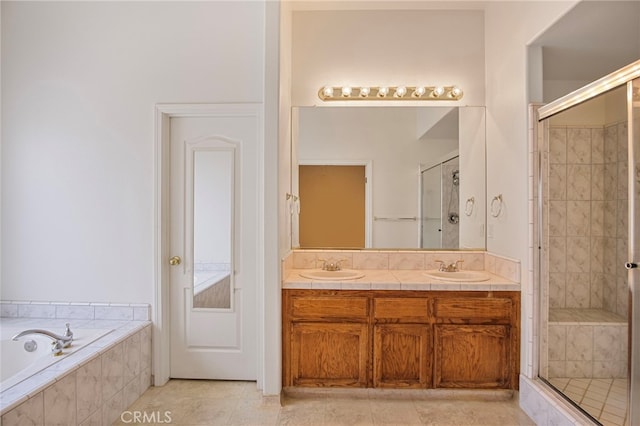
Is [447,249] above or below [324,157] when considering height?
below

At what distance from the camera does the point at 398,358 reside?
239 centimetres

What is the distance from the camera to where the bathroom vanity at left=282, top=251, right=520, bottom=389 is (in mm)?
2359

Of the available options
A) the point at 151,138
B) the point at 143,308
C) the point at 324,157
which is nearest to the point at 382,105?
the point at 324,157

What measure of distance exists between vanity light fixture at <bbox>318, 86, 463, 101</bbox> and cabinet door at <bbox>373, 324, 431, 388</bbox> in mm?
1776

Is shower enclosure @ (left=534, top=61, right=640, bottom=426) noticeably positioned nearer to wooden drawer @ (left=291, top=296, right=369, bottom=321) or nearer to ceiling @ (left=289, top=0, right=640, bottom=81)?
ceiling @ (left=289, top=0, right=640, bottom=81)

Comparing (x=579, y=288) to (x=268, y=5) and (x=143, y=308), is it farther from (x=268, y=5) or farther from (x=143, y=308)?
(x=143, y=308)

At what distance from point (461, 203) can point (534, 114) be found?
2.90 feet

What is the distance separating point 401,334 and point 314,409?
2.43 ft

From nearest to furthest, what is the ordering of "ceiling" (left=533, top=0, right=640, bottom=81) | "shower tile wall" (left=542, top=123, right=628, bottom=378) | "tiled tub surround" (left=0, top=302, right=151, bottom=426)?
"tiled tub surround" (left=0, top=302, right=151, bottom=426), "ceiling" (left=533, top=0, right=640, bottom=81), "shower tile wall" (left=542, top=123, right=628, bottom=378)

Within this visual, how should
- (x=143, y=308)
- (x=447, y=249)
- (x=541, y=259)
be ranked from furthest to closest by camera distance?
(x=447, y=249)
(x=143, y=308)
(x=541, y=259)

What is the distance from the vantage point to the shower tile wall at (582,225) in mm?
2473

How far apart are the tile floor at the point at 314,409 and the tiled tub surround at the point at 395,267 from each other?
29.7 inches

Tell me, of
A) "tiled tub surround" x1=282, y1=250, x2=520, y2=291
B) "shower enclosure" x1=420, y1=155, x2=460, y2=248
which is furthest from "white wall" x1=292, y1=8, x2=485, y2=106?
"tiled tub surround" x1=282, y1=250, x2=520, y2=291

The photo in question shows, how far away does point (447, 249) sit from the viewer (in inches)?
114
